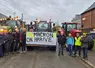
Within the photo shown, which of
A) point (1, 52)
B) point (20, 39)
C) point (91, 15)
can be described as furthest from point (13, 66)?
point (91, 15)

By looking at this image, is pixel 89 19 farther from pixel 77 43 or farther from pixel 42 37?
pixel 77 43

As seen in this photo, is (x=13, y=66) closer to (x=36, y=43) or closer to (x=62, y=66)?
(x=62, y=66)

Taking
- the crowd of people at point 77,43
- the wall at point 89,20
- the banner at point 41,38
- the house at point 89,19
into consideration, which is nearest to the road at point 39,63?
the crowd of people at point 77,43

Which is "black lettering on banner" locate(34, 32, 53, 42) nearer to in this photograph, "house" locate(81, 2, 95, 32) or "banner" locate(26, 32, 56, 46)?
"banner" locate(26, 32, 56, 46)

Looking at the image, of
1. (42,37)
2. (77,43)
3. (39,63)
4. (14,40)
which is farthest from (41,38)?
(39,63)

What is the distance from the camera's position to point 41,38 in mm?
24562

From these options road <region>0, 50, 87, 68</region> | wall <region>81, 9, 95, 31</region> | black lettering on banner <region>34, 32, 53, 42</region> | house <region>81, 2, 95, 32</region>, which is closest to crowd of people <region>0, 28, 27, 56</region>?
black lettering on banner <region>34, 32, 53, 42</region>

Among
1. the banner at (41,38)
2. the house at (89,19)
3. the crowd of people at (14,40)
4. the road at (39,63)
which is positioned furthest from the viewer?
the house at (89,19)

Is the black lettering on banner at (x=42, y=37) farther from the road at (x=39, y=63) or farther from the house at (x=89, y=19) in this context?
the house at (x=89, y=19)

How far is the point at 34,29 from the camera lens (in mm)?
27344

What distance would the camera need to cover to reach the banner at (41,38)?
24500 mm

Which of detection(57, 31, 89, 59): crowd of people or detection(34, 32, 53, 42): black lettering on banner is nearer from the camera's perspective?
detection(57, 31, 89, 59): crowd of people

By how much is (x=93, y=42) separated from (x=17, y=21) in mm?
7577

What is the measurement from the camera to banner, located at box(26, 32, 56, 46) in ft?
80.4
